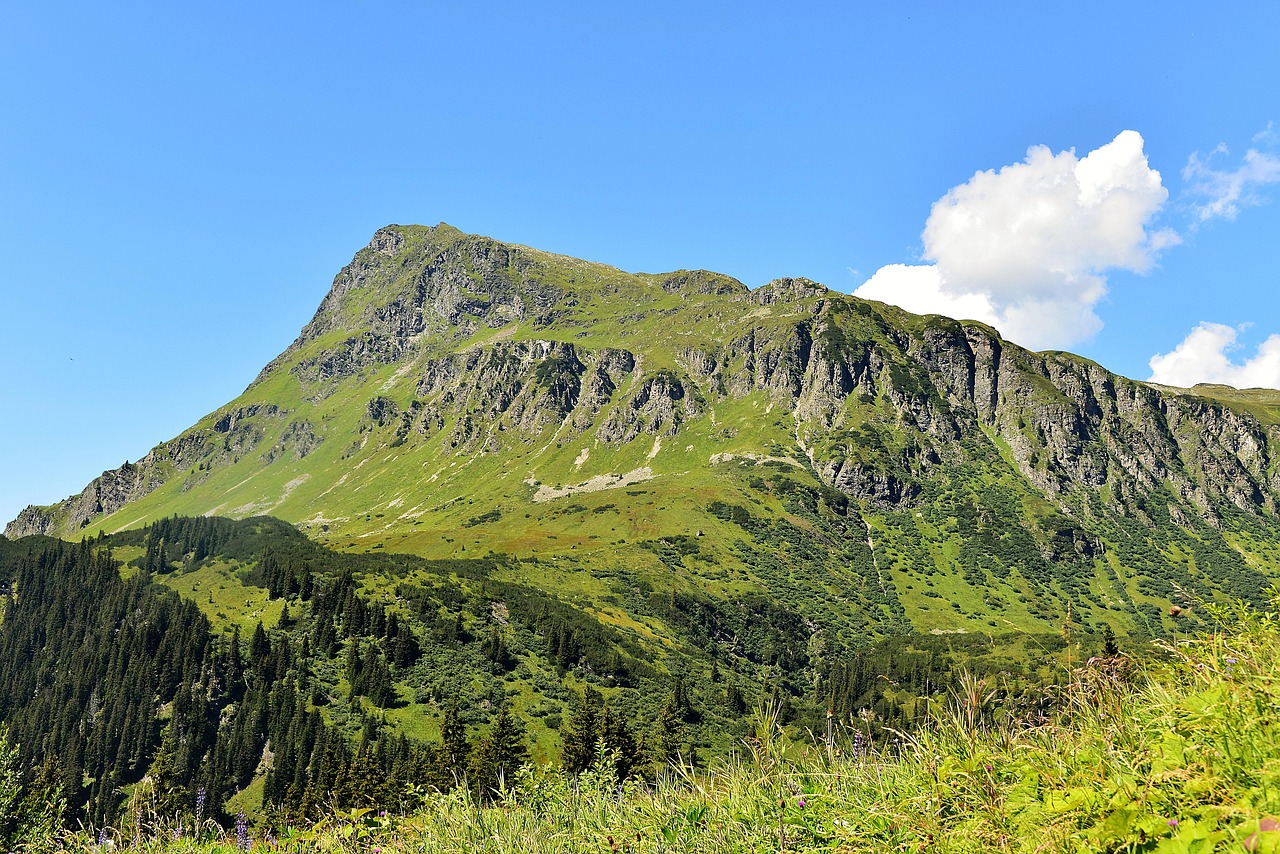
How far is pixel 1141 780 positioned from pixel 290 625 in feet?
500

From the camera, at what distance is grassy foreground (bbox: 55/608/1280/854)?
3391 mm

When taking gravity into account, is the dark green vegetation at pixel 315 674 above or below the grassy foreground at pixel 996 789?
below

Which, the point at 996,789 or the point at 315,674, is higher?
the point at 996,789

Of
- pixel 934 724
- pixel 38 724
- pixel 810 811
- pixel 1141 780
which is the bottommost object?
pixel 38 724

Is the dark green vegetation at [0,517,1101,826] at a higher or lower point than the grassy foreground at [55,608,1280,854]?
lower

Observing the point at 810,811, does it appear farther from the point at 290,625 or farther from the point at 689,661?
the point at 689,661

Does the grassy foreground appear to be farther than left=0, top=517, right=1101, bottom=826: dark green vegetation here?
No

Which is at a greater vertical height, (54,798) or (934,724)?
(934,724)

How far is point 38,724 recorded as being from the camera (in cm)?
12850

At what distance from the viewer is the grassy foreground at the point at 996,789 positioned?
3391mm

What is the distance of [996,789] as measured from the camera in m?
4.28

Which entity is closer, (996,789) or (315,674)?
(996,789)

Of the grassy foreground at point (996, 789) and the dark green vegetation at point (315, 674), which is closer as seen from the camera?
the grassy foreground at point (996, 789)

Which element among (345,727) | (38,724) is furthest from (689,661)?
(38,724)
